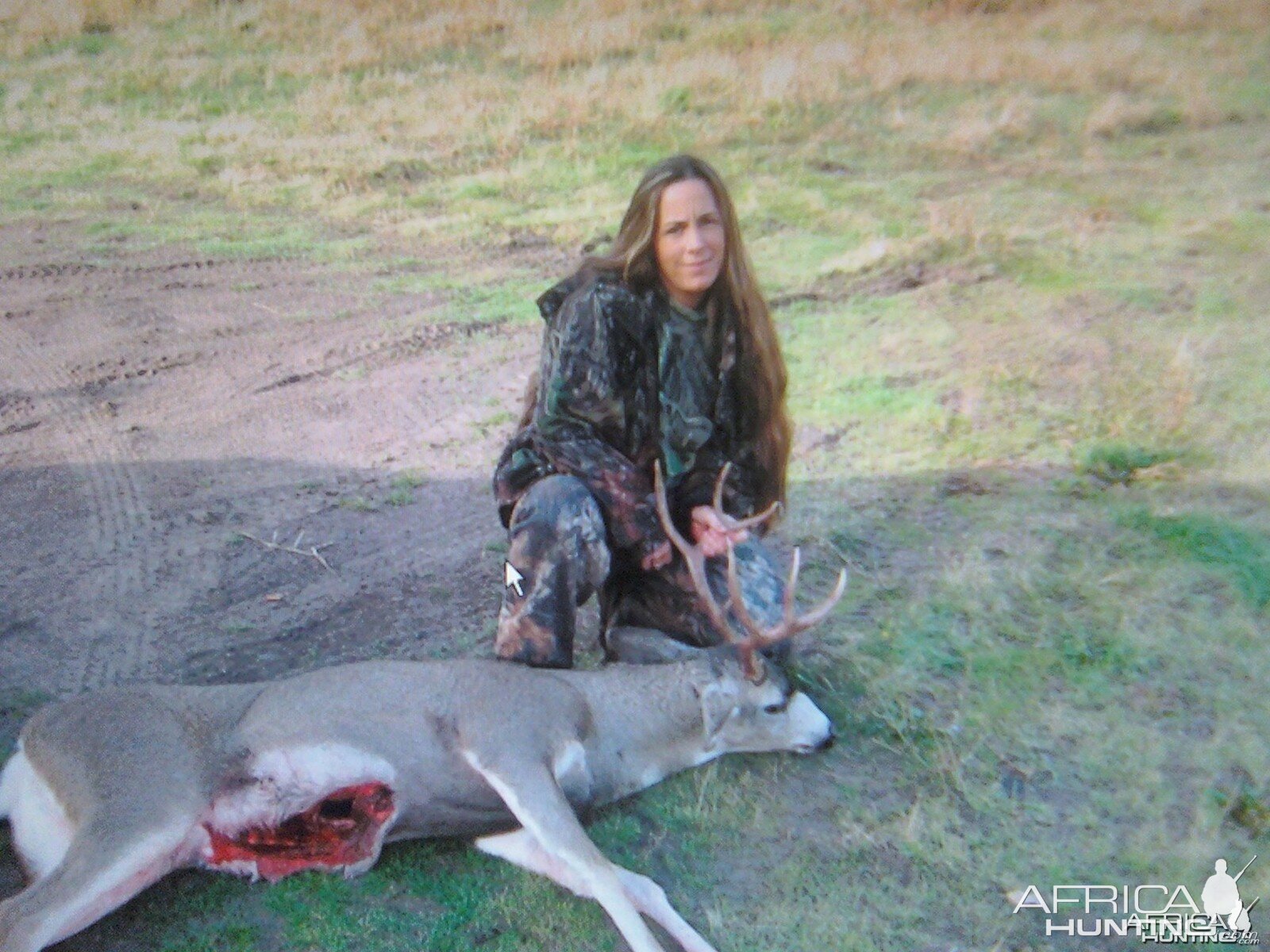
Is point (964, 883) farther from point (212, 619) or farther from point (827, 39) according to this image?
point (827, 39)

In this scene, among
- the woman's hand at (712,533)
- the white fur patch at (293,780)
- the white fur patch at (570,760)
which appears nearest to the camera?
the white fur patch at (293,780)

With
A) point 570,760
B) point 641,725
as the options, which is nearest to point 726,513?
point 641,725

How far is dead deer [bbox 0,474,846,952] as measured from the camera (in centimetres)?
271

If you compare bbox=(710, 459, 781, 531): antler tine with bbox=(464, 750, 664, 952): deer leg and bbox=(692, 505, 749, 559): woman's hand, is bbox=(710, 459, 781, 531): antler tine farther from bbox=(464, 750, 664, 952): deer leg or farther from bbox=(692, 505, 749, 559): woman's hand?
bbox=(464, 750, 664, 952): deer leg

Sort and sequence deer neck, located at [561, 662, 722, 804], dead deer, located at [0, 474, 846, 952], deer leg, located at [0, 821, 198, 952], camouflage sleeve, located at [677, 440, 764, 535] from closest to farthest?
deer leg, located at [0, 821, 198, 952] → dead deer, located at [0, 474, 846, 952] → deer neck, located at [561, 662, 722, 804] → camouflage sleeve, located at [677, 440, 764, 535]

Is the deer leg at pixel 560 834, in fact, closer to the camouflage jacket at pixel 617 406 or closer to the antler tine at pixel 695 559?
the antler tine at pixel 695 559

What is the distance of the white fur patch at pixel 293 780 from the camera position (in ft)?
9.50

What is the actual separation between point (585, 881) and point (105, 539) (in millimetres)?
2405

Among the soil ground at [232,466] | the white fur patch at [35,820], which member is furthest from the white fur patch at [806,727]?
the white fur patch at [35,820]

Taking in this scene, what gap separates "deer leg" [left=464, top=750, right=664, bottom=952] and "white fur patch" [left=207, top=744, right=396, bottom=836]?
0.24 m

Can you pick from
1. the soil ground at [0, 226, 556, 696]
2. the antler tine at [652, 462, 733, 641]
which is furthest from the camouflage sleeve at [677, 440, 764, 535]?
the soil ground at [0, 226, 556, 696]

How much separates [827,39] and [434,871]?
384cm

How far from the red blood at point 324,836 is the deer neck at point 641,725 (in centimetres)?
54

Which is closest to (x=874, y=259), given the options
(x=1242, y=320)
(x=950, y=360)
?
(x=950, y=360)
